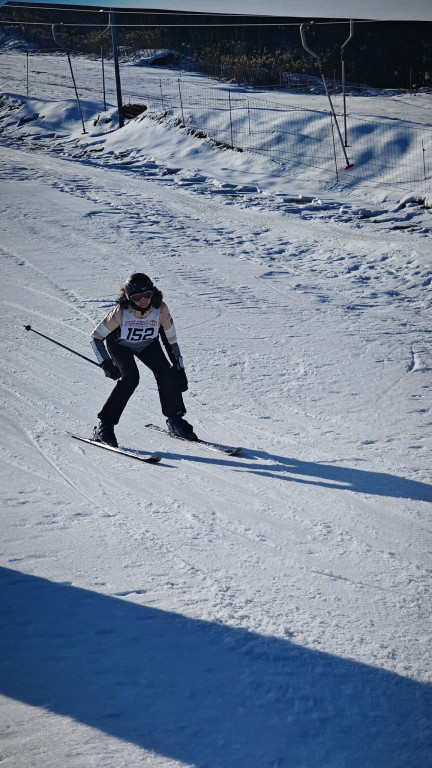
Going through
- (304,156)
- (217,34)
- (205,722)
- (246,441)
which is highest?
(217,34)

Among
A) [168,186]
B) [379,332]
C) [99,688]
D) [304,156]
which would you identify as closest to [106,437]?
[99,688]

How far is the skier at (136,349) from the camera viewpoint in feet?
18.6

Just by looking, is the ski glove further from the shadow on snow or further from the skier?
the shadow on snow

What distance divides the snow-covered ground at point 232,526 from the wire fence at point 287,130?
508 cm

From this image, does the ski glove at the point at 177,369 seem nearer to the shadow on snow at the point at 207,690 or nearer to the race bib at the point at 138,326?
the race bib at the point at 138,326

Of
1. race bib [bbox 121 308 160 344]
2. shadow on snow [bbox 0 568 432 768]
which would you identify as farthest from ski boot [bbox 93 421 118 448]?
shadow on snow [bbox 0 568 432 768]

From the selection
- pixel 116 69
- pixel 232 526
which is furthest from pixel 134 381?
pixel 116 69

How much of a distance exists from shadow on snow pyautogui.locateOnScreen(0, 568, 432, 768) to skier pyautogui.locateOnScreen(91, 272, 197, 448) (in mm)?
2649

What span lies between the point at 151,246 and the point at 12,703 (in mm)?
11064

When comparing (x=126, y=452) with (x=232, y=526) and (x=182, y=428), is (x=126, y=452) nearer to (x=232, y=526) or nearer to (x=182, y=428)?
(x=182, y=428)

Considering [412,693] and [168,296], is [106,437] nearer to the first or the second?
[412,693]

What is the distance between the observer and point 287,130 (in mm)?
19141

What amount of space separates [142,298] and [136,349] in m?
0.61

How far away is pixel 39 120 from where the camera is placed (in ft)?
87.4
